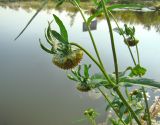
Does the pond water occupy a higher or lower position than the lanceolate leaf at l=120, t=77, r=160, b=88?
lower

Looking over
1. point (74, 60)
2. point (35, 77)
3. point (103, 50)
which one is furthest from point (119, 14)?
point (74, 60)

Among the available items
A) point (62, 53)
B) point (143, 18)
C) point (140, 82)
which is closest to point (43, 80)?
point (62, 53)

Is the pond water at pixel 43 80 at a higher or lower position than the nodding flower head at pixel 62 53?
lower

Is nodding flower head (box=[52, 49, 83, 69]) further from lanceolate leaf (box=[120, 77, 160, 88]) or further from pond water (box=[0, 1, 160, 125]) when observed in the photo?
pond water (box=[0, 1, 160, 125])

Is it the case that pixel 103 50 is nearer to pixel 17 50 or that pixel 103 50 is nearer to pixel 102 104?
pixel 17 50

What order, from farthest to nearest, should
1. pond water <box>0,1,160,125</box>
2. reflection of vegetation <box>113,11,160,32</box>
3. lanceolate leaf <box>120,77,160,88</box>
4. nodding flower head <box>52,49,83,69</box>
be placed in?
1. reflection of vegetation <box>113,11,160,32</box>
2. pond water <box>0,1,160,125</box>
3. nodding flower head <box>52,49,83,69</box>
4. lanceolate leaf <box>120,77,160,88</box>

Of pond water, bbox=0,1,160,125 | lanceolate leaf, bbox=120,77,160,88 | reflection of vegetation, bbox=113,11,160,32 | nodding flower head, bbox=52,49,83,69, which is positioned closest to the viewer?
lanceolate leaf, bbox=120,77,160,88

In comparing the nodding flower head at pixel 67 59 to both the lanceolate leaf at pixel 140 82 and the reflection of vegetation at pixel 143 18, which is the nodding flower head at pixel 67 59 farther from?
the reflection of vegetation at pixel 143 18

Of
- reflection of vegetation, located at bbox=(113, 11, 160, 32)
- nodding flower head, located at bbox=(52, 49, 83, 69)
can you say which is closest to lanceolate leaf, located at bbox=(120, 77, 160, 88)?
nodding flower head, located at bbox=(52, 49, 83, 69)

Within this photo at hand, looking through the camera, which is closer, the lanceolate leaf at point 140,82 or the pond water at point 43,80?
the lanceolate leaf at point 140,82

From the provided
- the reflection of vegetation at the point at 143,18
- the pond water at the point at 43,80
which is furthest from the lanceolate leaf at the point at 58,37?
the reflection of vegetation at the point at 143,18
